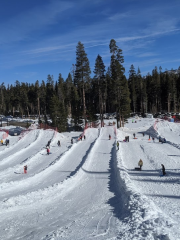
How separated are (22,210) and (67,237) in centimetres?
462

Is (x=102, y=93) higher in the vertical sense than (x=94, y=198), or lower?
higher

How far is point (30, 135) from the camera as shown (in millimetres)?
40688

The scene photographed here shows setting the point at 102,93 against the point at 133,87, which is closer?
the point at 102,93

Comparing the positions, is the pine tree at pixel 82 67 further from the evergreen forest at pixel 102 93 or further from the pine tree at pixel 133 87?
the pine tree at pixel 133 87

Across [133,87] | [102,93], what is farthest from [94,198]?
[133,87]

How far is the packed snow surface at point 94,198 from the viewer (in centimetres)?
884

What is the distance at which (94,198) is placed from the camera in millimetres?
13594

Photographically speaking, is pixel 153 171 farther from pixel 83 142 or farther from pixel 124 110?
pixel 124 110

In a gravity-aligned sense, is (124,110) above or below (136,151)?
above

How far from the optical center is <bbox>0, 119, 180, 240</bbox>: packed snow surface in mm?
8844

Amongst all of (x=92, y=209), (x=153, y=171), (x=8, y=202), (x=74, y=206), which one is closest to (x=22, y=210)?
(x=8, y=202)

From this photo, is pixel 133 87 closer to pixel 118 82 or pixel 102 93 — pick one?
pixel 102 93

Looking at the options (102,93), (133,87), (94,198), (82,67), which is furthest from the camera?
(133,87)

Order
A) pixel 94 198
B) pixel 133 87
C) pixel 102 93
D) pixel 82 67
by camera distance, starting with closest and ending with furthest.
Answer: pixel 94 198 → pixel 82 67 → pixel 102 93 → pixel 133 87
